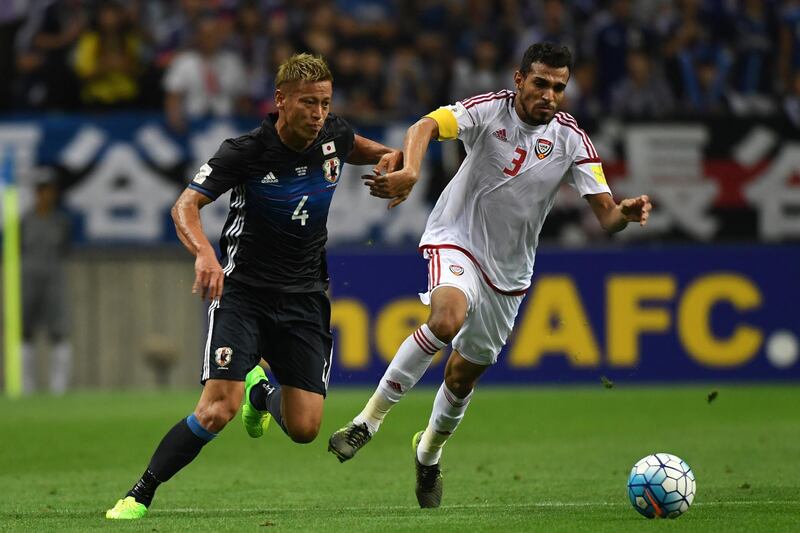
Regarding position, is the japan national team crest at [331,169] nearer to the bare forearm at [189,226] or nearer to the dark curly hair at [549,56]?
the bare forearm at [189,226]

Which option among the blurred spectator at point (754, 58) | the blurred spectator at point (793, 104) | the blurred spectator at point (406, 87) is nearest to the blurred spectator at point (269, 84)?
the blurred spectator at point (406, 87)

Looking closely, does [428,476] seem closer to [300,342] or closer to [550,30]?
[300,342]

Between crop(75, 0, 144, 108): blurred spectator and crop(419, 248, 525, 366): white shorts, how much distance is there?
34.0 ft

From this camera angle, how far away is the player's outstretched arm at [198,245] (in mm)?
7254

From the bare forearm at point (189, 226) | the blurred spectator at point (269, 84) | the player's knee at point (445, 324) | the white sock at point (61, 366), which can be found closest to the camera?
the bare forearm at point (189, 226)

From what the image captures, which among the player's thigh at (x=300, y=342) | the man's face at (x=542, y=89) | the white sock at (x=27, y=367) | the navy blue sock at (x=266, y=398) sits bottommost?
the white sock at (x=27, y=367)

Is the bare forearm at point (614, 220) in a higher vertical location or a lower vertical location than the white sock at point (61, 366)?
higher

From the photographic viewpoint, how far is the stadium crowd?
18.4 metres

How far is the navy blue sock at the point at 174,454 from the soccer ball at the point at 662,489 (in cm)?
220

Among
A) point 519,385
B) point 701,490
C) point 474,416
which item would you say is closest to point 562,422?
point 474,416

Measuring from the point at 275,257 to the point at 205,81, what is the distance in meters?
10.4

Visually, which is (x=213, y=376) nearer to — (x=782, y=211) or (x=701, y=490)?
(x=701, y=490)

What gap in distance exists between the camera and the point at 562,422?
1431 centimetres

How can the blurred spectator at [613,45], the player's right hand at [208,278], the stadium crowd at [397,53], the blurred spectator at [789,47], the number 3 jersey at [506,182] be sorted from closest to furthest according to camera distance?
the player's right hand at [208,278] < the number 3 jersey at [506,182] < the stadium crowd at [397,53] < the blurred spectator at [613,45] < the blurred spectator at [789,47]
